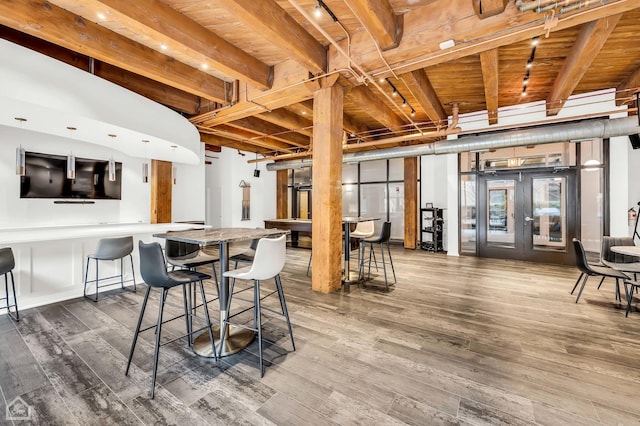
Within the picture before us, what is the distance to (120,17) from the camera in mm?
2643

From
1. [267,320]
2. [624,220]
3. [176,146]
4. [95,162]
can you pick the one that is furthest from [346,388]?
[624,220]

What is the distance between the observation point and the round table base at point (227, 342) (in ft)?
8.01

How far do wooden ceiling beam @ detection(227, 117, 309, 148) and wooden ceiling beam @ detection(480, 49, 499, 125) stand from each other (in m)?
4.11

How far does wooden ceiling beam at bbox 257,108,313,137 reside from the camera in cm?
574

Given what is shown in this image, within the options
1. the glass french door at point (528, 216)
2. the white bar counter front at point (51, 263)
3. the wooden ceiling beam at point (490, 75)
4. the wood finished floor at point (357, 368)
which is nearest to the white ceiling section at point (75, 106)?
the white bar counter front at point (51, 263)

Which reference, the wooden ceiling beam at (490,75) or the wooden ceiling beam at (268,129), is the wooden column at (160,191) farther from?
the wooden ceiling beam at (490,75)

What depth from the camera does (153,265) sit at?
2045 millimetres

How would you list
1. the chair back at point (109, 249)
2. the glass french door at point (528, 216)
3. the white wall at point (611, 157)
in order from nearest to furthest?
1. the chair back at point (109, 249)
2. the white wall at point (611, 157)
3. the glass french door at point (528, 216)

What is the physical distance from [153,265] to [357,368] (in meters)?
1.73

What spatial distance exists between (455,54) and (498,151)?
14.0 feet

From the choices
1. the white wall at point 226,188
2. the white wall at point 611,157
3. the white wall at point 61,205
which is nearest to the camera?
the white wall at point 61,205

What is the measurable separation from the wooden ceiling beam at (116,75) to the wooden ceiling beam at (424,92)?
3.99 meters

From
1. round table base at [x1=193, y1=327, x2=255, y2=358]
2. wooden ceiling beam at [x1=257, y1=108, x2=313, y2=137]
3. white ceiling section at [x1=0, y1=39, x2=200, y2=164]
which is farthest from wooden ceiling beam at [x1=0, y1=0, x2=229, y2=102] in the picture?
round table base at [x1=193, y1=327, x2=255, y2=358]

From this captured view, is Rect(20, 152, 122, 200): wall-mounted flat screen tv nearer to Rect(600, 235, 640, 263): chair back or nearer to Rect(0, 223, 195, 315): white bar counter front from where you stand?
Rect(0, 223, 195, 315): white bar counter front
